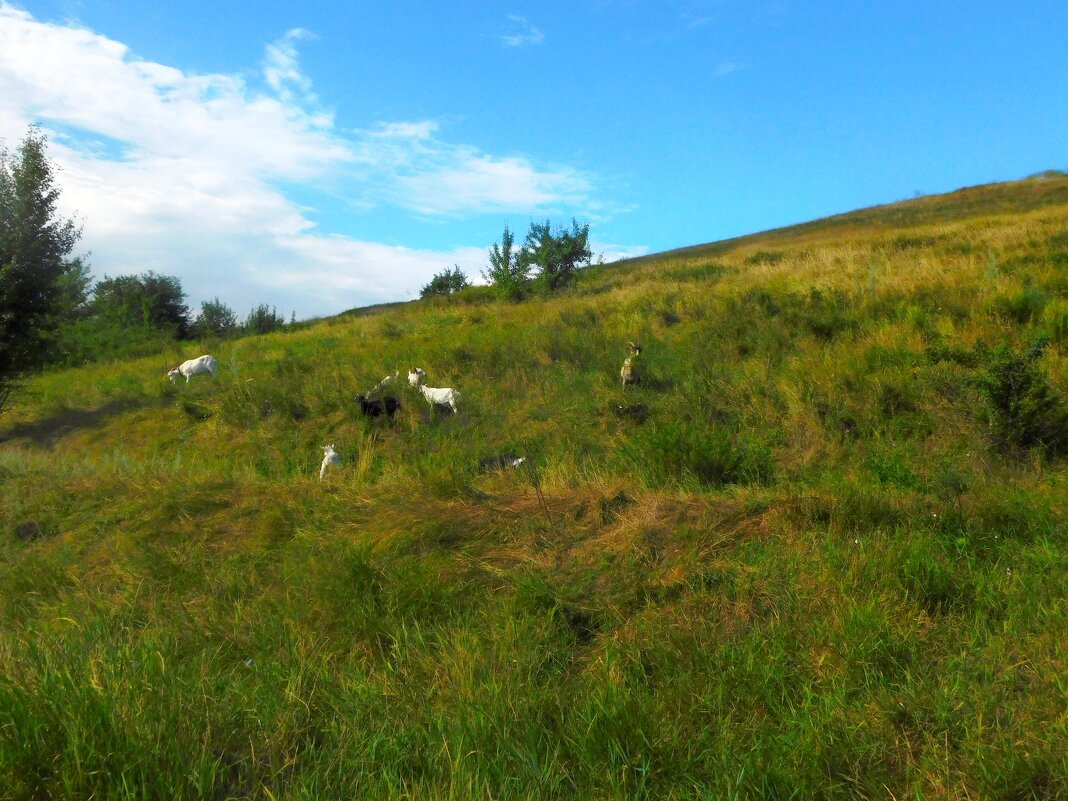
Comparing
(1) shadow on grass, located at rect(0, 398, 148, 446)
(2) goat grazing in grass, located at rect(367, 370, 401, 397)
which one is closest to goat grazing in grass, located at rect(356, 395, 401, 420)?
(2) goat grazing in grass, located at rect(367, 370, 401, 397)

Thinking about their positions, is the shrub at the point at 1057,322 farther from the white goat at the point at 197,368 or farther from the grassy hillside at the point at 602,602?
the white goat at the point at 197,368

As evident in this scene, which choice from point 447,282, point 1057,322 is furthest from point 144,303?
point 1057,322

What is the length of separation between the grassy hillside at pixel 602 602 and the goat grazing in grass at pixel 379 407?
2.90 ft

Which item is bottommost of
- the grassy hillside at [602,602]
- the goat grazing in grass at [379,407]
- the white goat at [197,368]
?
the grassy hillside at [602,602]

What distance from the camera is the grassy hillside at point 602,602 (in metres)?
2.51

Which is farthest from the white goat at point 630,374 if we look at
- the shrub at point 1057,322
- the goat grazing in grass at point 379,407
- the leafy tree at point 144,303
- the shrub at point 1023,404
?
the leafy tree at point 144,303

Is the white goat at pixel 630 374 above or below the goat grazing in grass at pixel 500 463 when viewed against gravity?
above

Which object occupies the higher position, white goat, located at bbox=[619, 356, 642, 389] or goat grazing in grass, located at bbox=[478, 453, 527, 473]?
white goat, located at bbox=[619, 356, 642, 389]

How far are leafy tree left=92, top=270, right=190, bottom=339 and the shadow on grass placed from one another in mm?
19373

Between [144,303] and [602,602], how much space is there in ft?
125

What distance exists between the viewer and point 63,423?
47.3 ft

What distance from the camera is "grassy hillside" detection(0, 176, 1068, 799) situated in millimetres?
2514

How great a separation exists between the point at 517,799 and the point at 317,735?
36.7 inches

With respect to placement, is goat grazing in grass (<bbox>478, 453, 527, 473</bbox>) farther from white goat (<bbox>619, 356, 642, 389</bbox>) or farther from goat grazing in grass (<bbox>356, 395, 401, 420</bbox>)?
goat grazing in grass (<bbox>356, 395, 401, 420</bbox>)
